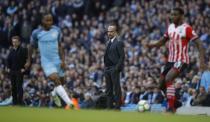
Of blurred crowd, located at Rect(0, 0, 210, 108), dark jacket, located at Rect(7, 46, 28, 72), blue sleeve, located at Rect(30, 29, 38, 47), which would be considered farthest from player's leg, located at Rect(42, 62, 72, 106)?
blurred crowd, located at Rect(0, 0, 210, 108)

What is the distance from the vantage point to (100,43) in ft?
90.1

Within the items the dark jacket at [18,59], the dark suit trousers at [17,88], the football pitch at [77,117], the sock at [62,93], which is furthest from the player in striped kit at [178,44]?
the dark jacket at [18,59]

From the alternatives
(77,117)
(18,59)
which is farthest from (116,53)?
(77,117)

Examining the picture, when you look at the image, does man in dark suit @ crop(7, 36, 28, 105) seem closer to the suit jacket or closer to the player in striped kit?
the suit jacket

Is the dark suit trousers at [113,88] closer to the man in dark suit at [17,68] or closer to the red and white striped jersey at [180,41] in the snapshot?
the red and white striped jersey at [180,41]

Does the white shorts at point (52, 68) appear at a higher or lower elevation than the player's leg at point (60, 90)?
higher

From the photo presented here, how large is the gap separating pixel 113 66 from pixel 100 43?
31.1 feet

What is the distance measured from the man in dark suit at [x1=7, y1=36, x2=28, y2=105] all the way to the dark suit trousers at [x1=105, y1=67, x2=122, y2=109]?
2323 mm

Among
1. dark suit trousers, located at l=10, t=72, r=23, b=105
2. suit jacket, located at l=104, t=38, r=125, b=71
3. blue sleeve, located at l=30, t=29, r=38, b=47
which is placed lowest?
dark suit trousers, located at l=10, t=72, r=23, b=105

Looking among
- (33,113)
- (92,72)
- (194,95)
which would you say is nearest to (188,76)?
(194,95)

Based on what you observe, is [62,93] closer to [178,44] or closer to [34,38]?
[34,38]

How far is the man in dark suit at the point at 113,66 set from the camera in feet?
58.4

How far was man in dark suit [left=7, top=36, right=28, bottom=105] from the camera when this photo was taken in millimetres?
19062

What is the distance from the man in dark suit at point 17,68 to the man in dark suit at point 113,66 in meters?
2.32
